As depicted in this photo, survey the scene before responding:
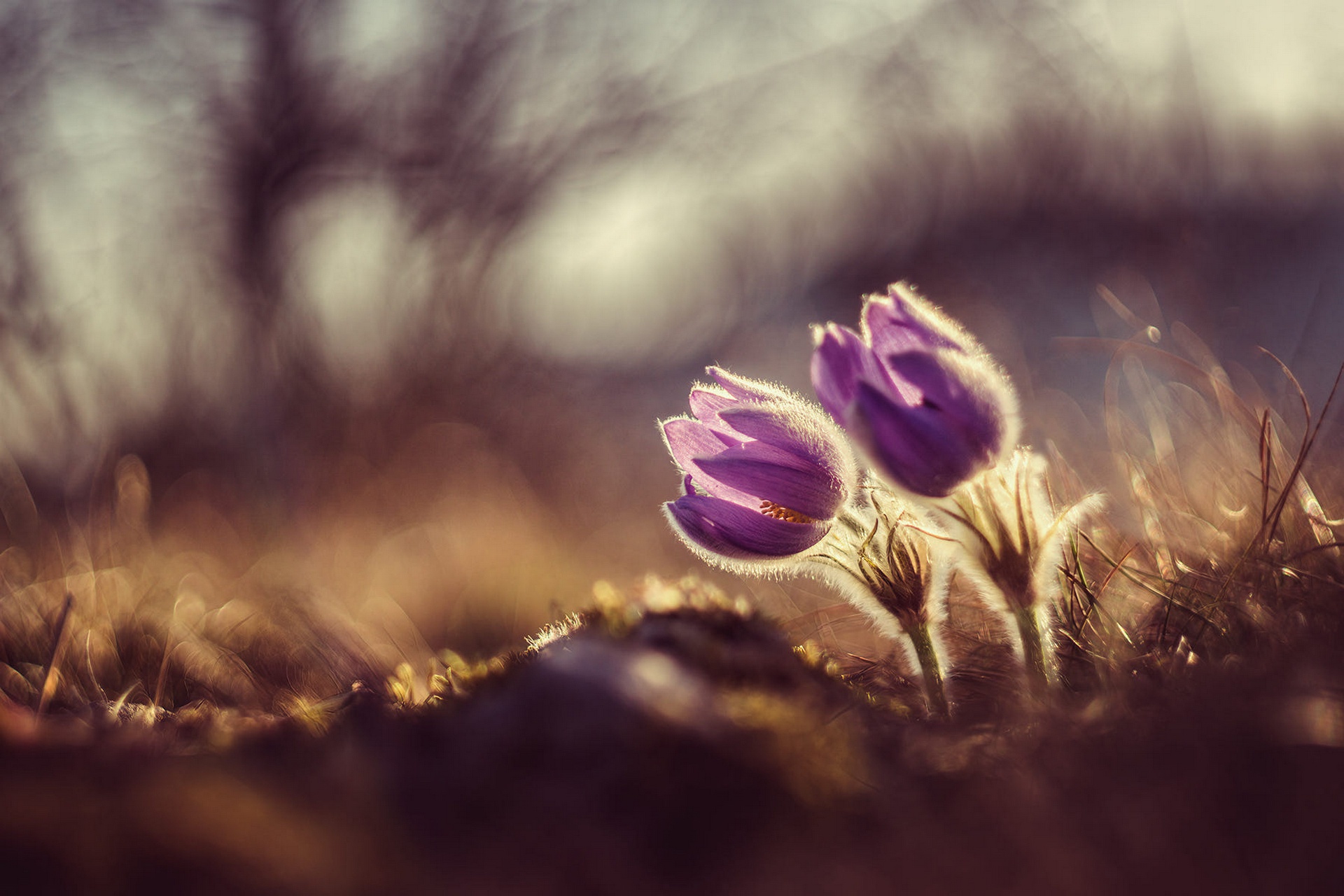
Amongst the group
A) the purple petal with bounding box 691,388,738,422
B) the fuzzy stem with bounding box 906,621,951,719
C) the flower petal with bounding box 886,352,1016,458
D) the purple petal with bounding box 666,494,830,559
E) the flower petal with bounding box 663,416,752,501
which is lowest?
the fuzzy stem with bounding box 906,621,951,719

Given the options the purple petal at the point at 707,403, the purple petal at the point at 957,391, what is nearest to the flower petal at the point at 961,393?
the purple petal at the point at 957,391

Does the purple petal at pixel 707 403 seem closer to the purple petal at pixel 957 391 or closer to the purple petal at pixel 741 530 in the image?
the purple petal at pixel 741 530

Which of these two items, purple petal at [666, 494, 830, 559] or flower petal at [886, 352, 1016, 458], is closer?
flower petal at [886, 352, 1016, 458]

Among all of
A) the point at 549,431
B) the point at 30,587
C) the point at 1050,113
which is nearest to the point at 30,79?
the point at 30,587

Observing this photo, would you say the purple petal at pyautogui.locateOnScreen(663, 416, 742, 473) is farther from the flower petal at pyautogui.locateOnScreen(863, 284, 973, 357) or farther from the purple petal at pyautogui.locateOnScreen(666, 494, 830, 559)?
the flower petal at pyautogui.locateOnScreen(863, 284, 973, 357)

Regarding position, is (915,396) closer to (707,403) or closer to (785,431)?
(785,431)

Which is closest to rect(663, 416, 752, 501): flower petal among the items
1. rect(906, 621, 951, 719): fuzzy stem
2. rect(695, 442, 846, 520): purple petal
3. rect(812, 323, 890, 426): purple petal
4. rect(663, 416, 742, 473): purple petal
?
rect(663, 416, 742, 473): purple petal
